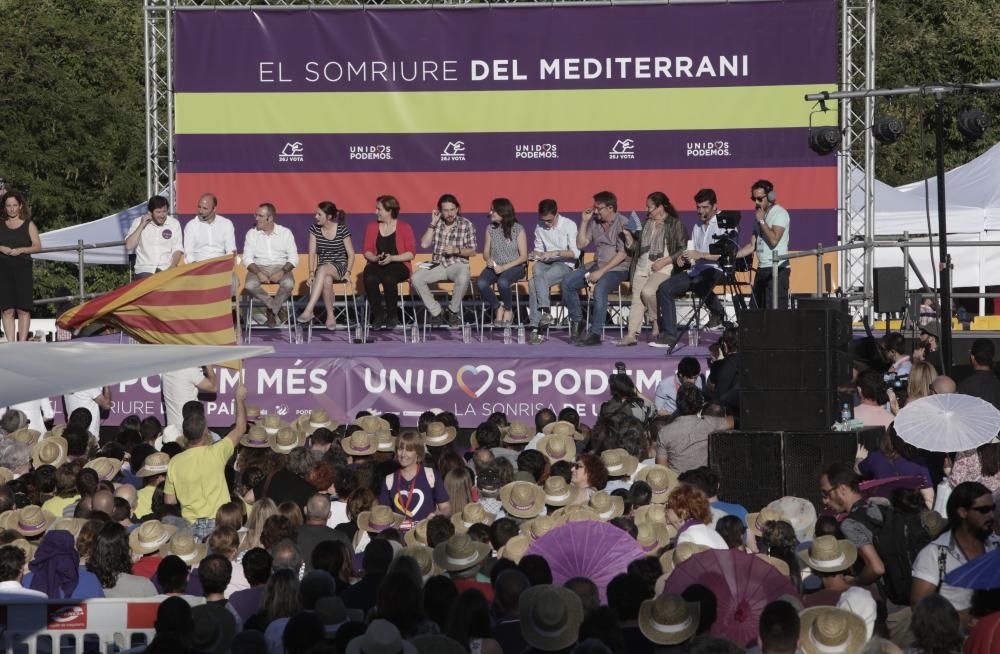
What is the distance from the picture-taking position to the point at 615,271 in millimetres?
16641

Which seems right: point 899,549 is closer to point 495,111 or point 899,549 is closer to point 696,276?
point 696,276

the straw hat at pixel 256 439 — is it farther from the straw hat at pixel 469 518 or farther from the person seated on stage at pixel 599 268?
the person seated on stage at pixel 599 268

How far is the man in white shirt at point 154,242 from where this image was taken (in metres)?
16.8

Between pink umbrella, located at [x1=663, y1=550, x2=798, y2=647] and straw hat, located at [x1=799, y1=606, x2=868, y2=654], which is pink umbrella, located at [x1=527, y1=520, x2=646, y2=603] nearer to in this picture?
pink umbrella, located at [x1=663, y1=550, x2=798, y2=647]

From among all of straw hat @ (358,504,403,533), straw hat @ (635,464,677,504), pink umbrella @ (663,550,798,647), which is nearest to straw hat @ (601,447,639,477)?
straw hat @ (635,464,677,504)

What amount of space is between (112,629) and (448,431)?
585 centimetres

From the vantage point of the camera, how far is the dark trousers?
675 inches

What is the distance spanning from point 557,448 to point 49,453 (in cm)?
367

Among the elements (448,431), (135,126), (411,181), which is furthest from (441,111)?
(135,126)

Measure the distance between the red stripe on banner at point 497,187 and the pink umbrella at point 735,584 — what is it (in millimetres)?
11742

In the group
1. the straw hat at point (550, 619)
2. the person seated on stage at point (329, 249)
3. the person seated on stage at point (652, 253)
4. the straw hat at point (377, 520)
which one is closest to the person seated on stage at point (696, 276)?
the person seated on stage at point (652, 253)

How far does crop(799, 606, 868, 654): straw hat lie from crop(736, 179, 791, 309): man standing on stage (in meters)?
9.80

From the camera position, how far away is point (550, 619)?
6.27 meters

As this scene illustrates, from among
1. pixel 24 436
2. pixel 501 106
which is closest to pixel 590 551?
pixel 24 436
